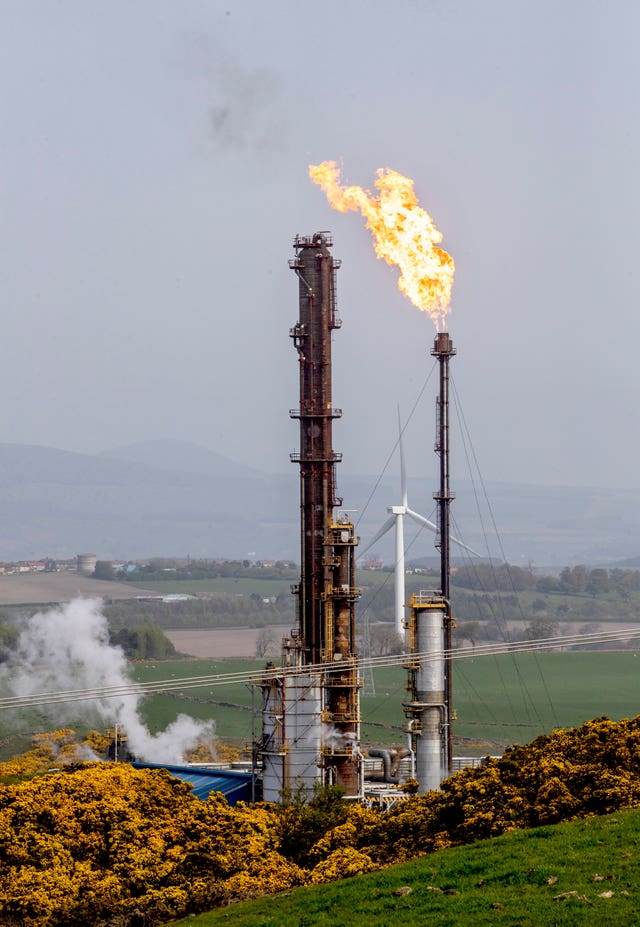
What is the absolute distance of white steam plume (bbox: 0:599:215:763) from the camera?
102812 mm

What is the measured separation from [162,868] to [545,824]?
1144 centimetres

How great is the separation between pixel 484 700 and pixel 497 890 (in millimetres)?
127988

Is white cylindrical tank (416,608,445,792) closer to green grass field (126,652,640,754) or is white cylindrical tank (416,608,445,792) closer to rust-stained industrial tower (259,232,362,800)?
rust-stained industrial tower (259,232,362,800)

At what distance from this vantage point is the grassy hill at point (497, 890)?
106ft

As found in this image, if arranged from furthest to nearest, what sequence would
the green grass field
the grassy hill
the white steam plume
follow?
the green grass field
the white steam plume
the grassy hill

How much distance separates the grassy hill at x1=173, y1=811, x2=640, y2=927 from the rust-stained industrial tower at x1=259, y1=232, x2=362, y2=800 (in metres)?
24.1

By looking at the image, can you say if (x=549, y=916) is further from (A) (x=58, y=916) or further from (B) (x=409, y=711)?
(B) (x=409, y=711)

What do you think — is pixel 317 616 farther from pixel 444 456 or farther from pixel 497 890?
pixel 497 890

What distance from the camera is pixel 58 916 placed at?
42500 mm

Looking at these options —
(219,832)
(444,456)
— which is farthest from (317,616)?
(219,832)

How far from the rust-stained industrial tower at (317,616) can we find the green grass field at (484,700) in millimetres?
44331

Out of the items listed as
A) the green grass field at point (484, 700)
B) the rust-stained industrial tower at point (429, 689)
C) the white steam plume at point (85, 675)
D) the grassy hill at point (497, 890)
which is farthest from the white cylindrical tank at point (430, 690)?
the green grass field at point (484, 700)

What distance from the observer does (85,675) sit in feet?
424

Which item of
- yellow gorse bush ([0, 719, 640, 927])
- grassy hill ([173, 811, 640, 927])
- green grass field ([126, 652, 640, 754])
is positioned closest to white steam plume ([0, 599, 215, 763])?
green grass field ([126, 652, 640, 754])
